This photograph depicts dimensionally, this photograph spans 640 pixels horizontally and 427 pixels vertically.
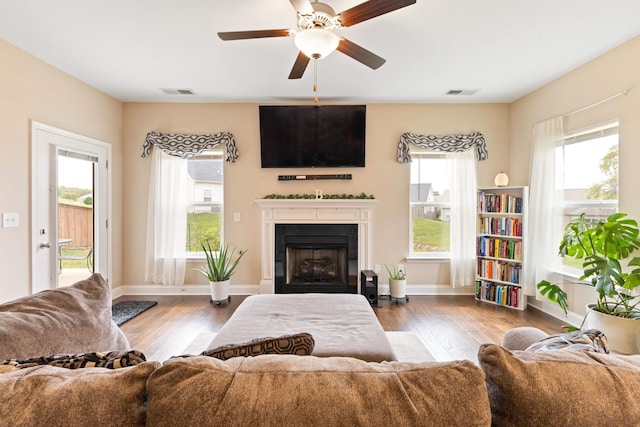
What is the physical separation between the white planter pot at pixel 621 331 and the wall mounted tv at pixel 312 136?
298 centimetres

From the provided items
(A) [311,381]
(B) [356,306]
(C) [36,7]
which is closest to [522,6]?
(B) [356,306]

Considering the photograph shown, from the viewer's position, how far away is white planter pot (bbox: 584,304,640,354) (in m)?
2.33

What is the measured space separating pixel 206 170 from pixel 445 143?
341 centimetres

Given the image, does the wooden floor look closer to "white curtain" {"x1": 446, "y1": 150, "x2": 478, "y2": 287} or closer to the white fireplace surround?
"white curtain" {"x1": 446, "y1": 150, "x2": 478, "y2": 287}

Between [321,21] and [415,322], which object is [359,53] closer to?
[321,21]

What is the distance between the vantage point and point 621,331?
93.8 inches

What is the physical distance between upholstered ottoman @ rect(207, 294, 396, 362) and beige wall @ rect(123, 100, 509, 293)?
200cm

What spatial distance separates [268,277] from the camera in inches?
169

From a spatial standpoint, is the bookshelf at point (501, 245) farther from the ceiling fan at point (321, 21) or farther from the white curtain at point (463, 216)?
the ceiling fan at point (321, 21)

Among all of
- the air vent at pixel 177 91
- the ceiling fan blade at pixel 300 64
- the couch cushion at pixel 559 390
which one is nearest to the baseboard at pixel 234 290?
the air vent at pixel 177 91

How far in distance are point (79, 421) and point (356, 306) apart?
1.98 meters

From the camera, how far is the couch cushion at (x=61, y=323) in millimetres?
1067

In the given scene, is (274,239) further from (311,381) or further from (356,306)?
(311,381)

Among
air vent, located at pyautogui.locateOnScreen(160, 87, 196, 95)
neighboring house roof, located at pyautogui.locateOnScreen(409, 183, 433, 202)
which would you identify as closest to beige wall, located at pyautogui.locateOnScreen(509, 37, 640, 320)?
neighboring house roof, located at pyautogui.locateOnScreen(409, 183, 433, 202)
